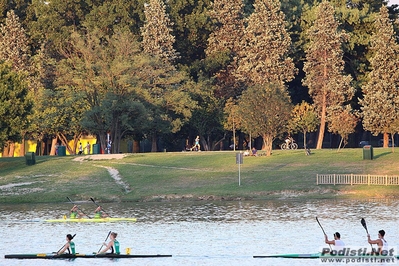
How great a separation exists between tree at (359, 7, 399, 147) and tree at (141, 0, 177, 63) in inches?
942

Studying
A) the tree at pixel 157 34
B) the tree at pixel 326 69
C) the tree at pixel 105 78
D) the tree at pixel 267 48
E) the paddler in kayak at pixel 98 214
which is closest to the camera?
the paddler in kayak at pixel 98 214

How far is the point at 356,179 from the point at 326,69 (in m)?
38.4

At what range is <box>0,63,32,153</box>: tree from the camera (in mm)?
89875

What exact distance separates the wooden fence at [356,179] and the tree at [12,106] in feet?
99.5

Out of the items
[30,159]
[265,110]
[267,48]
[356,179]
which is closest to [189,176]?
[265,110]

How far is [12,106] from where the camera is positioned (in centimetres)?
9012

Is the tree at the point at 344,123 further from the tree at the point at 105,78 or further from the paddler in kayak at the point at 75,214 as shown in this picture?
the paddler in kayak at the point at 75,214

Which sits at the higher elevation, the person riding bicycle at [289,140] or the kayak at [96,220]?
the person riding bicycle at [289,140]

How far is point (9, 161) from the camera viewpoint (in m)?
96.6

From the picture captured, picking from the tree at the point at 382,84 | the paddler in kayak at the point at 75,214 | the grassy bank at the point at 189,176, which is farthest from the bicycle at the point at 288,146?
the paddler in kayak at the point at 75,214

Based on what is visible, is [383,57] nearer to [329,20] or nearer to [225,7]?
[329,20]

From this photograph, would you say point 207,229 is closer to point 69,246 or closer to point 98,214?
point 98,214

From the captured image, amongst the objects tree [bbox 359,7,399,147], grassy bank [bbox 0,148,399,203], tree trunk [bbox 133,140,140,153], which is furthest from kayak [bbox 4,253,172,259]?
tree trunk [bbox 133,140,140,153]

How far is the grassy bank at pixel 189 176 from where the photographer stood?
7550cm
